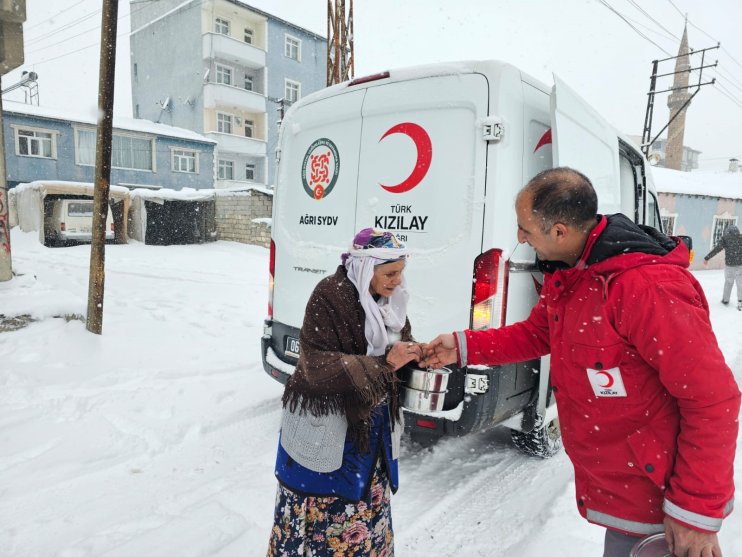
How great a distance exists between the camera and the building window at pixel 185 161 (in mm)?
25219

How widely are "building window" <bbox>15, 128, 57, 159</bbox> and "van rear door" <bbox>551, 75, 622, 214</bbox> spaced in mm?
24695

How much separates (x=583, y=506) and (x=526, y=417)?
4.94 ft

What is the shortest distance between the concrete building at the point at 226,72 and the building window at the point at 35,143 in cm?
807

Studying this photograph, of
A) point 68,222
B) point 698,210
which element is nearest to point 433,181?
point 68,222

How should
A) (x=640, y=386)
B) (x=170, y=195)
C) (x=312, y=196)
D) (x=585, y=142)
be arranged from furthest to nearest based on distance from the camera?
1. (x=170, y=195)
2. (x=312, y=196)
3. (x=585, y=142)
4. (x=640, y=386)

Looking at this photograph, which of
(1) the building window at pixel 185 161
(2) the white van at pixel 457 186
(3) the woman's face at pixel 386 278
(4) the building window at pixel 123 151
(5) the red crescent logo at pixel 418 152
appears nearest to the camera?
(3) the woman's face at pixel 386 278

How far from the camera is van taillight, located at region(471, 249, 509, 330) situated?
8.89 feet

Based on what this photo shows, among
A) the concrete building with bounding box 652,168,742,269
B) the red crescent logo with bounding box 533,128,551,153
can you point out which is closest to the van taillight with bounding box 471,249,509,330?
the red crescent logo with bounding box 533,128,551,153

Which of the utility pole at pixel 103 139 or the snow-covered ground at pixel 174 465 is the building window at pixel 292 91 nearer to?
the utility pole at pixel 103 139

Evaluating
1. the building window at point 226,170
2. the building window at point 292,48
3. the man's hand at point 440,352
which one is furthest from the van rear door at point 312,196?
the building window at point 292,48

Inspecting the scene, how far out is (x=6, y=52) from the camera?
5688 mm

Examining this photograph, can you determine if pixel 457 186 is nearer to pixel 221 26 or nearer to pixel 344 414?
pixel 344 414

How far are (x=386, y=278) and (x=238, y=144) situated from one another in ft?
94.5

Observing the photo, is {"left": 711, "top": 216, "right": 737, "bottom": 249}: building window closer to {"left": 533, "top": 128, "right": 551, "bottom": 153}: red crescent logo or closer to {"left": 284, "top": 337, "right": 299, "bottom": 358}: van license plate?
{"left": 533, "top": 128, "right": 551, "bottom": 153}: red crescent logo
